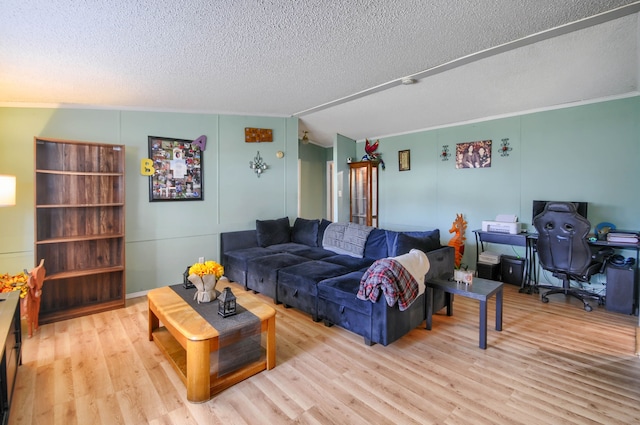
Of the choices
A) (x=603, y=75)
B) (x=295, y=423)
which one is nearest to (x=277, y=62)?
(x=295, y=423)

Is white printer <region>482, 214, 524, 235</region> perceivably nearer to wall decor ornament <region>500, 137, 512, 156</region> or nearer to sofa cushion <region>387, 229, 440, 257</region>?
wall decor ornament <region>500, 137, 512, 156</region>

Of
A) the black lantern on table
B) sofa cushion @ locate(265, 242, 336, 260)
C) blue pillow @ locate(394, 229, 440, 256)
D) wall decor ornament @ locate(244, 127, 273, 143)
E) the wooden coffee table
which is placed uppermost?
wall decor ornament @ locate(244, 127, 273, 143)

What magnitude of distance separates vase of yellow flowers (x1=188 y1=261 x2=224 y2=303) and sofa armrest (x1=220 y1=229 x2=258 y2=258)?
1.96 metres

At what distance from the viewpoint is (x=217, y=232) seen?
4.39 meters

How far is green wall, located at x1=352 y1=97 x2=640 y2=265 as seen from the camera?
3.55 m

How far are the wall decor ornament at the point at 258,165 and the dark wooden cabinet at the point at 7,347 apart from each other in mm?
2984

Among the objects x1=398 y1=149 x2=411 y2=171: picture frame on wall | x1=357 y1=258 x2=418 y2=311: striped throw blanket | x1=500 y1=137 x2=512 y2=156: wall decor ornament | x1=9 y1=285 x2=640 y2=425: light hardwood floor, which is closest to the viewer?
x1=9 y1=285 x2=640 y2=425: light hardwood floor

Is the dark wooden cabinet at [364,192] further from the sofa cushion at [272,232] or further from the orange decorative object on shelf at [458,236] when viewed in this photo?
the sofa cushion at [272,232]

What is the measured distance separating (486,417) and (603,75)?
11.3ft

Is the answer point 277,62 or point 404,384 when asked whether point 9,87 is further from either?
point 404,384

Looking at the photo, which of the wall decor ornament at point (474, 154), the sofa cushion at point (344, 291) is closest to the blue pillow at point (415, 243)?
the sofa cushion at point (344, 291)

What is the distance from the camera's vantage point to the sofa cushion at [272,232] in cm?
454

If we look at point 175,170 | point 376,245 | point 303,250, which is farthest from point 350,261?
point 175,170

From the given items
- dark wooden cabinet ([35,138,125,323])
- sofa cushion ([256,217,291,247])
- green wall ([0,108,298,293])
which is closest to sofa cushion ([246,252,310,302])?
sofa cushion ([256,217,291,247])
